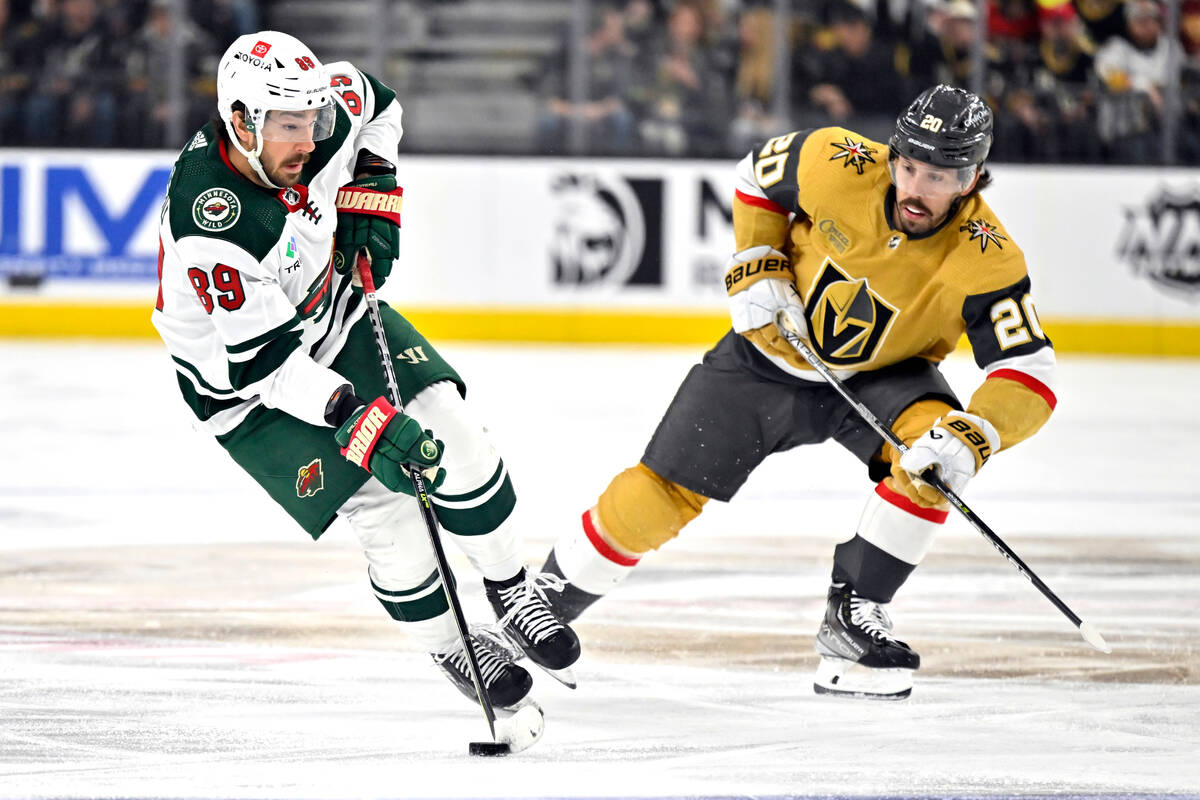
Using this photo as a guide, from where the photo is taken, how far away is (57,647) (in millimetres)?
3391

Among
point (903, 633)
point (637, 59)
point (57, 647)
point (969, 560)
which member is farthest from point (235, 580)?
point (637, 59)

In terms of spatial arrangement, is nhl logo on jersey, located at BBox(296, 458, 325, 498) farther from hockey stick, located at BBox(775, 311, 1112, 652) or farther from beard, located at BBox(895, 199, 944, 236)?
beard, located at BBox(895, 199, 944, 236)

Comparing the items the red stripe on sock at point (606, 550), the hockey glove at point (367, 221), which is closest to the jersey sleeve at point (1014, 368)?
the red stripe on sock at point (606, 550)

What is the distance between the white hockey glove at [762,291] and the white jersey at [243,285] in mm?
818

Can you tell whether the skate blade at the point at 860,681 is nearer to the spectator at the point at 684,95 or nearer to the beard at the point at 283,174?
the beard at the point at 283,174

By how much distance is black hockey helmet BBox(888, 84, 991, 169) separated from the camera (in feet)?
9.90

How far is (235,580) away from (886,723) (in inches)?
→ 66.6

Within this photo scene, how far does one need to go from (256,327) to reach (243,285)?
7 centimetres

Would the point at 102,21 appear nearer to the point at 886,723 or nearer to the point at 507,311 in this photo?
the point at 507,311

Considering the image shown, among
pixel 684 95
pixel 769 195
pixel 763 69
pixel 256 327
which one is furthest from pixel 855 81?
pixel 256 327

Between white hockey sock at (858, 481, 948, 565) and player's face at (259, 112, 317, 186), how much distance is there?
125cm

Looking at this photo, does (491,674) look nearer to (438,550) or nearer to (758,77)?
(438,550)

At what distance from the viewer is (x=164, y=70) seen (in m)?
8.77

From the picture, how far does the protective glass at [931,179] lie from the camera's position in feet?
10.0
